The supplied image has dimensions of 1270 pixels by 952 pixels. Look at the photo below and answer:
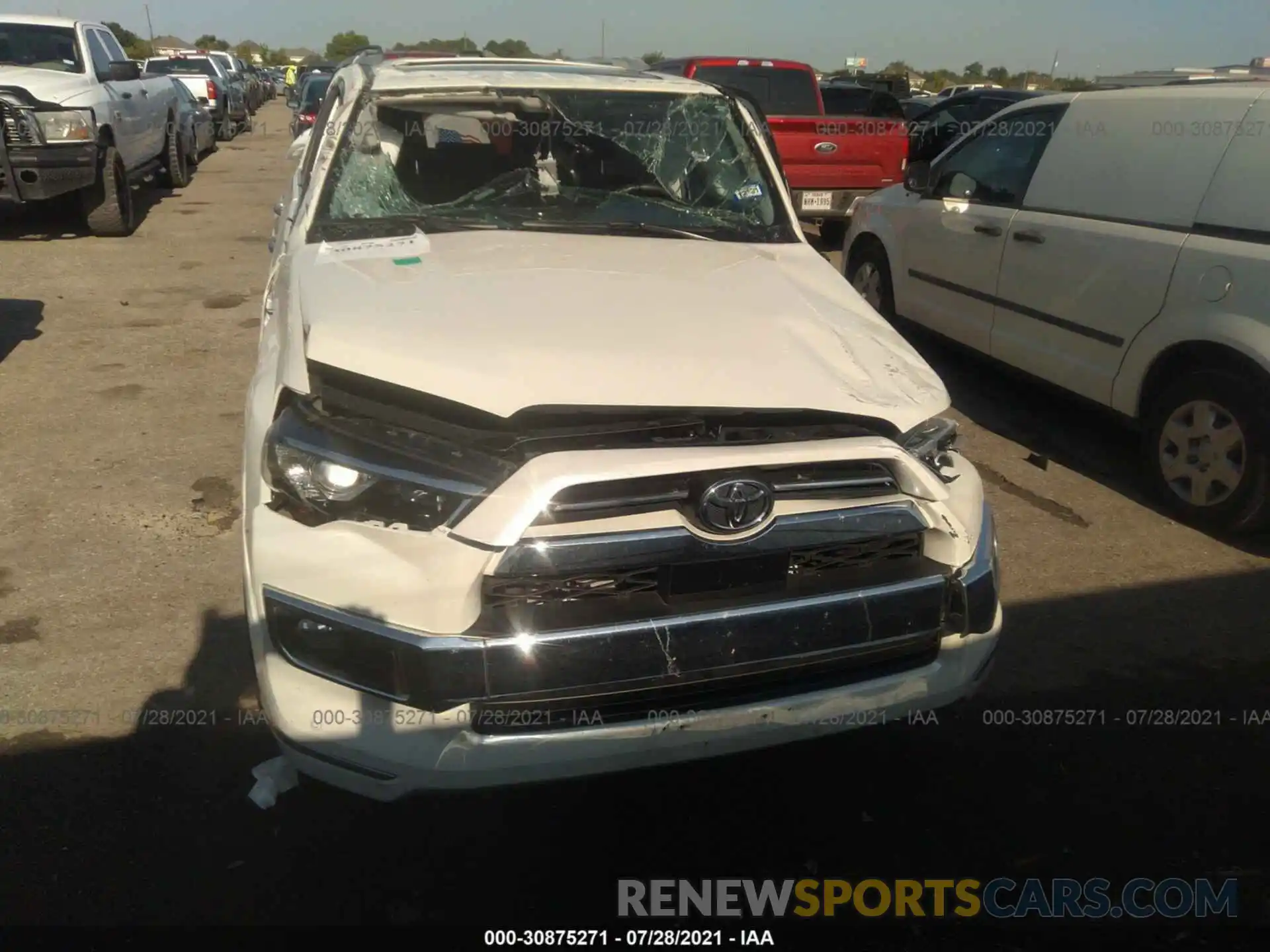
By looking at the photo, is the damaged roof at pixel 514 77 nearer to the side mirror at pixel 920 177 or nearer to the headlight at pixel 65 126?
the side mirror at pixel 920 177

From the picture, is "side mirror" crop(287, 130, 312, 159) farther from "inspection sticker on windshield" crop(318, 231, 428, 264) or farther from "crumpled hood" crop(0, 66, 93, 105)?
"crumpled hood" crop(0, 66, 93, 105)

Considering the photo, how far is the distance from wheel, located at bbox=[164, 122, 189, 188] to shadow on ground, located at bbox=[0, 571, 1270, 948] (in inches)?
487

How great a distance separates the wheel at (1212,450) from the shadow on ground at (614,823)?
4.36 ft

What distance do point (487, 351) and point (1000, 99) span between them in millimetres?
12461

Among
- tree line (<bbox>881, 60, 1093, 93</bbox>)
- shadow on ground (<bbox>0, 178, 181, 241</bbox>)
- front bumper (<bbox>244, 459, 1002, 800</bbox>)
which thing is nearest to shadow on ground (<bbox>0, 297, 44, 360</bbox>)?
shadow on ground (<bbox>0, 178, 181, 241</bbox>)

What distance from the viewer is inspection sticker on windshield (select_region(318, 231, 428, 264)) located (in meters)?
3.04

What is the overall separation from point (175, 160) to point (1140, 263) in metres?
13.1

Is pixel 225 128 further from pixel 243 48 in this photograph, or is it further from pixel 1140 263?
pixel 243 48

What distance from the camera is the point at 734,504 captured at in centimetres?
215

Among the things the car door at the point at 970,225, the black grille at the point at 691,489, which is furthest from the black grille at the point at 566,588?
the car door at the point at 970,225

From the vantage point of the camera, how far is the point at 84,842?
2500mm

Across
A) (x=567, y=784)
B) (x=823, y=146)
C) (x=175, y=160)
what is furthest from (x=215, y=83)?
(x=567, y=784)

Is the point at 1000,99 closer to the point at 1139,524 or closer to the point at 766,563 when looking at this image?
the point at 1139,524

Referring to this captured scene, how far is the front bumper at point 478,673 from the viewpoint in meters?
2.05
